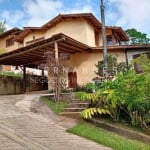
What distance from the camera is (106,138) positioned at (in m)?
7.98

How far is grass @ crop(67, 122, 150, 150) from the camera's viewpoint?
739 cm

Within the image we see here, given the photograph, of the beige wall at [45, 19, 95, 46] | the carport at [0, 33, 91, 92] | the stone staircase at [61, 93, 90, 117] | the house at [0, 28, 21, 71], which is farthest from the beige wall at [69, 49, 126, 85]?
the house at [0, 28, 21, 71]

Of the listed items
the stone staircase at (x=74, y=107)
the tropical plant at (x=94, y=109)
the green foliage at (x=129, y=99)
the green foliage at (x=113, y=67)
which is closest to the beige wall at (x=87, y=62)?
the green foliage at (x=113, y=67)

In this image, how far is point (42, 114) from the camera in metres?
10.8

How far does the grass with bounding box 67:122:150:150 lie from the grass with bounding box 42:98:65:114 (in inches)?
95.8

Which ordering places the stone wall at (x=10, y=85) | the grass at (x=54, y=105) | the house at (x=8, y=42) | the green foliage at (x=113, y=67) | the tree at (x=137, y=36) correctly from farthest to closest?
1. the tree at (x=137, y=36)
2. the house at (x=8, y=42)
3. the stone wall at (x=10, y=85)
4. the green foliage at (x=113, y=67)
5. the grass at (x=54, y=105)

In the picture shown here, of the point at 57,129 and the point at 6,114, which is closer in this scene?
the point at 57,129

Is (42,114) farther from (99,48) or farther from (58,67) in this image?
(99,48)

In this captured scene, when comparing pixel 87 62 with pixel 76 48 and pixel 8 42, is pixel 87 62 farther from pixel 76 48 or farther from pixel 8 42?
pixel 8 42

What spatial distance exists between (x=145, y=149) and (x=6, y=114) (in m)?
5.30

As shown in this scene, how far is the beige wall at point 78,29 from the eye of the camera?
72.8 feet

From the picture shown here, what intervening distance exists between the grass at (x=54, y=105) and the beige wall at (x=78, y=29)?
9.44 metres

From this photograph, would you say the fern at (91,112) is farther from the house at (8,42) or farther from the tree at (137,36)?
the tree at (137,36)

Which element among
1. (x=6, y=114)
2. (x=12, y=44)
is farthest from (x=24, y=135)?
(x=12, y=44)
